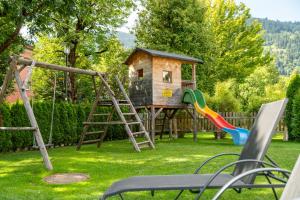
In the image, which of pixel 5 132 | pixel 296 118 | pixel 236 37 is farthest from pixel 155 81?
pixel 236 37

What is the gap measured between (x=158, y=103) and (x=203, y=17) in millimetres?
13163

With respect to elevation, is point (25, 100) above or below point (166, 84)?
below

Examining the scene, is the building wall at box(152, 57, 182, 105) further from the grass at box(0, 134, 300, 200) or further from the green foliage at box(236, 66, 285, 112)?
the green foliage at box(236, 66, 285, 112)

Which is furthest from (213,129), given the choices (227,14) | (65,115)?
(227,14)

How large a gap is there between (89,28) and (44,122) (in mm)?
9424

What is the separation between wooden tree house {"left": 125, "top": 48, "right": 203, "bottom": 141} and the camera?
14852 mm

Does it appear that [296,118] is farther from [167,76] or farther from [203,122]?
[167,76]

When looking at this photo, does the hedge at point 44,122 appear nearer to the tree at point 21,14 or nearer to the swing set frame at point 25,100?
the tree at point 21,14

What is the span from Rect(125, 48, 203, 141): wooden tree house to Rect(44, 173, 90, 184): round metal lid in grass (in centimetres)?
777

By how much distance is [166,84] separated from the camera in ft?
50.6

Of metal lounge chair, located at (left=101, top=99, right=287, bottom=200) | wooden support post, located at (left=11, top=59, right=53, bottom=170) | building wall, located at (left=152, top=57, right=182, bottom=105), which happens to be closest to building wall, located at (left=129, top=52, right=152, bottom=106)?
building wall, located at (left=152, top=57, right=182, bottom=105)

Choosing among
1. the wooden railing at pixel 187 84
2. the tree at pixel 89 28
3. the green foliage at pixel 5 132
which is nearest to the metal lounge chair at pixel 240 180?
the green foliage at pixel 5 132

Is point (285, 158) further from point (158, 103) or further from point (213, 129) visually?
point (213, 129)

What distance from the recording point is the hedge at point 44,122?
12.2 m
